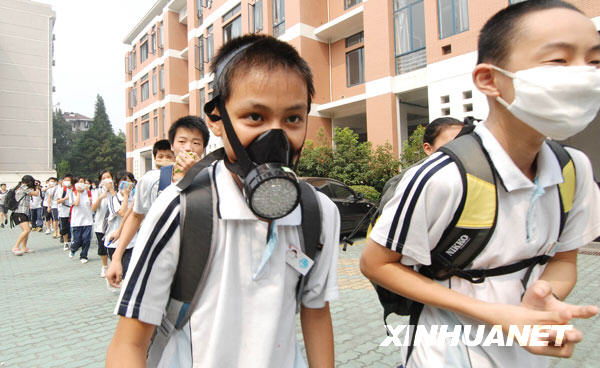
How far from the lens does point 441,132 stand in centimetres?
340

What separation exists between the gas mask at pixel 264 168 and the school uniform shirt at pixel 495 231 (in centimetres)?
48

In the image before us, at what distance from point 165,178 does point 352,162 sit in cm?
1166

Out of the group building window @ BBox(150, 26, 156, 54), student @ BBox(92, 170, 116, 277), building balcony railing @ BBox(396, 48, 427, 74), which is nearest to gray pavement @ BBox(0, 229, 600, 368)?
student @ BBox(92, 170, 116, 277)

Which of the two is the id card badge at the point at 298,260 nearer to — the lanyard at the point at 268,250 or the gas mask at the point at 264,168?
the lanyard at the point at 268,250

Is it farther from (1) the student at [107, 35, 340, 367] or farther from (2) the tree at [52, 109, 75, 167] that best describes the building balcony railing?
(2) the tree at [52, 109, 75, 167]

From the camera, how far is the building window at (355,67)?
17172 mm

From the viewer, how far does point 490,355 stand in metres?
1.34

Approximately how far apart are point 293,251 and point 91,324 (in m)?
4.33

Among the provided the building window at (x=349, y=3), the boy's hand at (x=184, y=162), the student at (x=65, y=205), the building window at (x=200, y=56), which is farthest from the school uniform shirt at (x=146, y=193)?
the building window at (x=200, y=56)

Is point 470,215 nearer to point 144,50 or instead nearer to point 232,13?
point 232,13

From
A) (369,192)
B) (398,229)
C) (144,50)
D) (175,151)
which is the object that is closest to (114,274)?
(175,151)

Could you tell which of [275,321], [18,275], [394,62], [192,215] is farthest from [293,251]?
[394,62]

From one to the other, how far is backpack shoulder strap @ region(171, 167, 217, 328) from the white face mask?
3.75 feet

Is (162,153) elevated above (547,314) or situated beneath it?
elevated above
